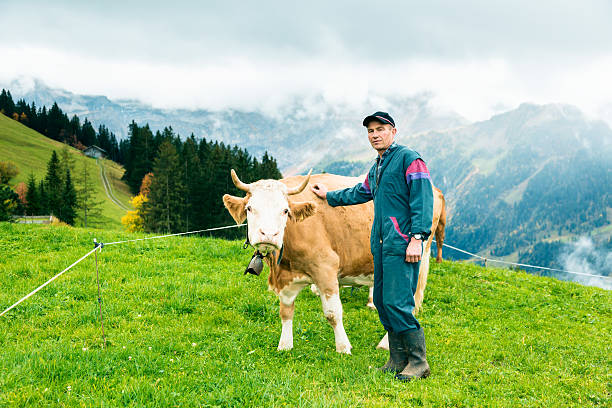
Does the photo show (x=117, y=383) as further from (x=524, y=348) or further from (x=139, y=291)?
(x=524, y=348)

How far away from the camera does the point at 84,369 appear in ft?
17.3

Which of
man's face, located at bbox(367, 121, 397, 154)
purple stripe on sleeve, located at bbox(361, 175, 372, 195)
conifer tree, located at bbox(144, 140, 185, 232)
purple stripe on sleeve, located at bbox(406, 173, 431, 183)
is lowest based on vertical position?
conifer tree, located at bbox(144, 140, 185, 232)

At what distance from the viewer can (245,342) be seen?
22.7ft

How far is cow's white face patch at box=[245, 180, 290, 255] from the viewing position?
17.8 feet

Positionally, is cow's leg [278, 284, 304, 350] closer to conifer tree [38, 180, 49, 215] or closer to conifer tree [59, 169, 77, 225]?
conifer tree [59, 169, 77, 225]

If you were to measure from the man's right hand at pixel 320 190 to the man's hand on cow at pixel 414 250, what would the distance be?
2.02 m

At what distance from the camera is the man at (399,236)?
545 cm

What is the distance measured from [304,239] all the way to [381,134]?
2098 mm

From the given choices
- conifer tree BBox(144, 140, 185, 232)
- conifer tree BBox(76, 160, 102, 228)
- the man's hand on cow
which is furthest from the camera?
conifer tree BBox(76, 160, 102, 228)

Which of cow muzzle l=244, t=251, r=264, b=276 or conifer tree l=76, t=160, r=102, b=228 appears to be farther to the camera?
conifer tree l=76, t=160, r=102, b=228

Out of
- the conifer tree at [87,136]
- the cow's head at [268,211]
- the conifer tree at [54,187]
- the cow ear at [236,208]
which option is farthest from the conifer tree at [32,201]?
the cow's head at [268,211]

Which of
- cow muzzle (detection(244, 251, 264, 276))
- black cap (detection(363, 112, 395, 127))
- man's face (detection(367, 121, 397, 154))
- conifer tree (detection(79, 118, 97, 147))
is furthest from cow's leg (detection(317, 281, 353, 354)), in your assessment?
conifer tree (detection(79, 118, 97, 147))

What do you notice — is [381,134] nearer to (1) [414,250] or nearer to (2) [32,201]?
(1) [414,250]

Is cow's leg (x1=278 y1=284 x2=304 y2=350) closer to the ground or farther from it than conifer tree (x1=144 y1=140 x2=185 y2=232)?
farther from it
